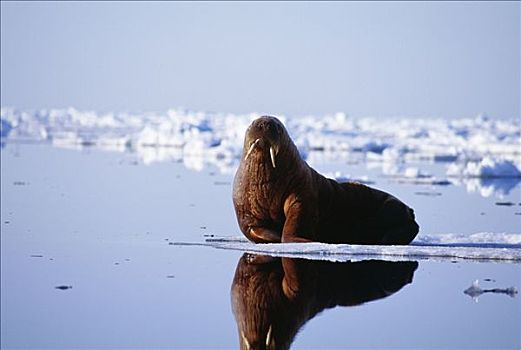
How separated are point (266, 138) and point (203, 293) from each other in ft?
7.75

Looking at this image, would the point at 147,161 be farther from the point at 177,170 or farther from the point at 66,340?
the point at 66,340

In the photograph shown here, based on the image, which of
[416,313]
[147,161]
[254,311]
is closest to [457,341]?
[416,313]

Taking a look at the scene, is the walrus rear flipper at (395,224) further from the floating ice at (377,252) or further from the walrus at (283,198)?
the floating ice at (377,252)

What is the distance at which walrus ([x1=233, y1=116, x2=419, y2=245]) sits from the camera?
7.32 metres

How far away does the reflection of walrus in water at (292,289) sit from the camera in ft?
14.1

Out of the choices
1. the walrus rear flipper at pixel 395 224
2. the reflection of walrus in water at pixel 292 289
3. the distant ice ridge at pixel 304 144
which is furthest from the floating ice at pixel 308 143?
the reflection of walrus in water at pixel 292 289

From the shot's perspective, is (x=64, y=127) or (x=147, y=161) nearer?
(x=147, y=161)

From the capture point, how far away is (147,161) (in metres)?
20.6

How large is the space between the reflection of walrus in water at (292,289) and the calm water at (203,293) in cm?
1

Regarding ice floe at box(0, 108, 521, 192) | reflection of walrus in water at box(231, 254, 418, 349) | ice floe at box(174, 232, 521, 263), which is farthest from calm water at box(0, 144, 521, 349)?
ice floe at box(0, 108, 521, 192)

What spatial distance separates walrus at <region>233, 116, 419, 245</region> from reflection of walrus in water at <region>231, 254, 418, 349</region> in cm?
80

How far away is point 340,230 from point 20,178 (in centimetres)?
676

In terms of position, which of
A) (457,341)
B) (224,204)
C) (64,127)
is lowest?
(64,127)

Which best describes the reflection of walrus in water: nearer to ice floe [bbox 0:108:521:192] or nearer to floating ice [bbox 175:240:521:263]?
floating ice [bbox 175:240:521:263]
